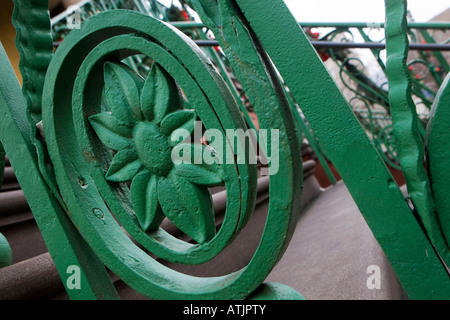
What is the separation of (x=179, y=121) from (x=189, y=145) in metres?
0.03

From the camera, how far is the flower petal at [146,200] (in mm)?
468

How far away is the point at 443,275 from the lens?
1.12 ft

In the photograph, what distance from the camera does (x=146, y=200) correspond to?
48cm

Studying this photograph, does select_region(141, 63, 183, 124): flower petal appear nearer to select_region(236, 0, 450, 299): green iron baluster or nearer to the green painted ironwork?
the green painted ironwork

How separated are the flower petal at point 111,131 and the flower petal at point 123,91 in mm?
10

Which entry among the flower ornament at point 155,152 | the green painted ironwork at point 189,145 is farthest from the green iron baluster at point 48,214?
the flower ornament at point 155,152

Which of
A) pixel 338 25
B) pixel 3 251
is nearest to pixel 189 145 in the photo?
pixel 3 251

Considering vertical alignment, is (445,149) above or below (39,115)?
below

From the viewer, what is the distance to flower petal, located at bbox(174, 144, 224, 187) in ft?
1.37

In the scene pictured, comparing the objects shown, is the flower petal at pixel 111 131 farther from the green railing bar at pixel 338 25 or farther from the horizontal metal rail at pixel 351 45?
the green railing bar at pixel 338 25

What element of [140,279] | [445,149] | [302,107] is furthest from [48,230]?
[445,149]

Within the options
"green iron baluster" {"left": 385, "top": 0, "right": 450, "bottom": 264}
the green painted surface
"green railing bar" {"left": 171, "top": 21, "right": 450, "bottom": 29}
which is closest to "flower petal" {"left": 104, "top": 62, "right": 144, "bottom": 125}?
"green iron baluster" {"left": 385, "top": 0, "right": 450, "bottom": 264}
